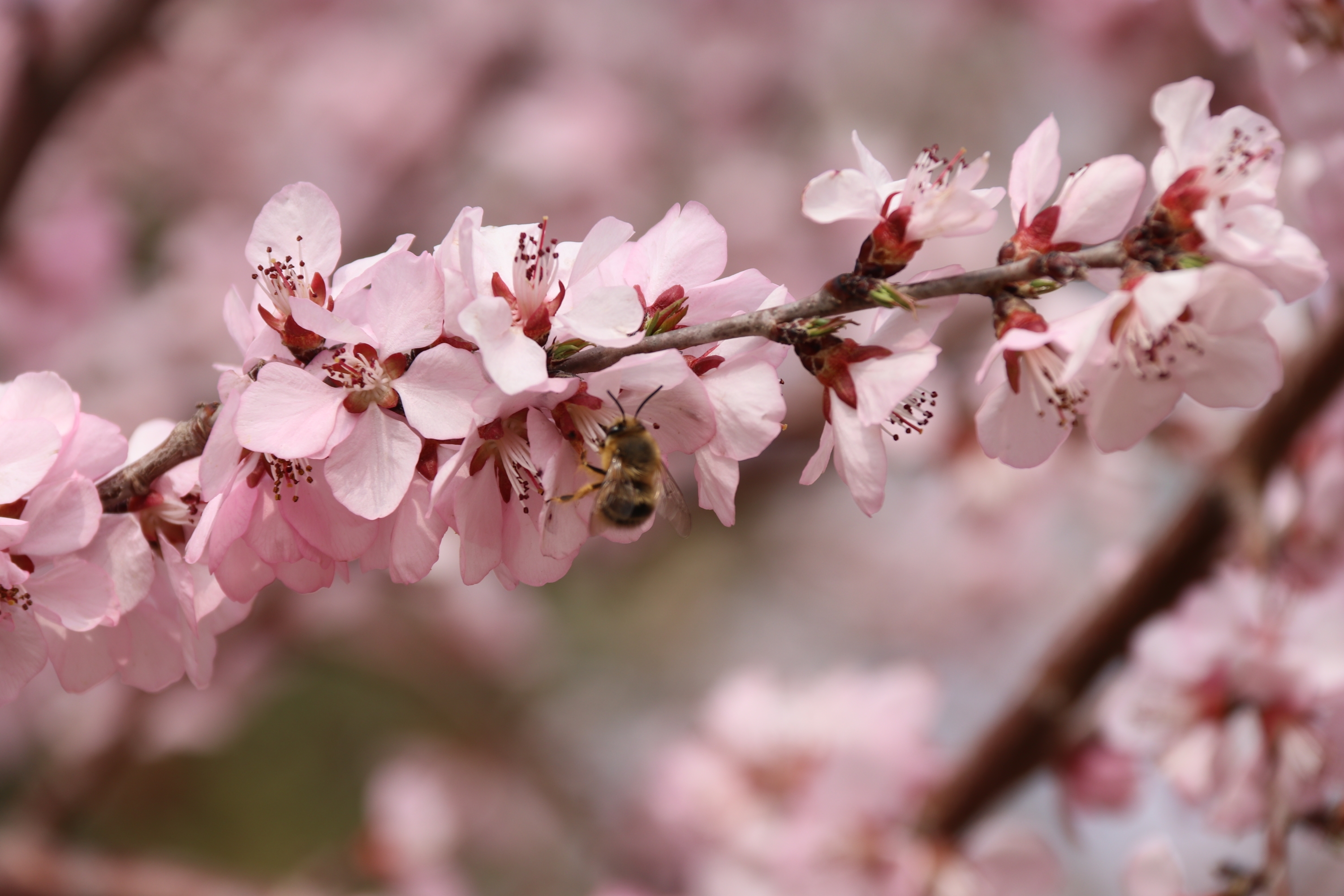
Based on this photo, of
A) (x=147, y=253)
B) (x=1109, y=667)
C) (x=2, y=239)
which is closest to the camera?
(x=1109, y=667)

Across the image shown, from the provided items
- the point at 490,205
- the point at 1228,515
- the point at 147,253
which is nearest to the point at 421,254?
the point at 1228,515

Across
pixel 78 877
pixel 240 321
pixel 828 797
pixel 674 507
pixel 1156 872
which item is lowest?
pixel 78 877

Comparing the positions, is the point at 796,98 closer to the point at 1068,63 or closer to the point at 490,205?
the point at 1068,63

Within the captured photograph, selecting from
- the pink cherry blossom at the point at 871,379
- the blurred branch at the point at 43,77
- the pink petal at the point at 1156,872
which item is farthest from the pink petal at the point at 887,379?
the blurred branch at the point at 43,77

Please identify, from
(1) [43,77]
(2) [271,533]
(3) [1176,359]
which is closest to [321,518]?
(2) [271,533]

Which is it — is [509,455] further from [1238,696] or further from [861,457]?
[1238,696]

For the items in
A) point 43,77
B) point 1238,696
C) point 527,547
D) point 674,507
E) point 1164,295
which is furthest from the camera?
point 43,77
